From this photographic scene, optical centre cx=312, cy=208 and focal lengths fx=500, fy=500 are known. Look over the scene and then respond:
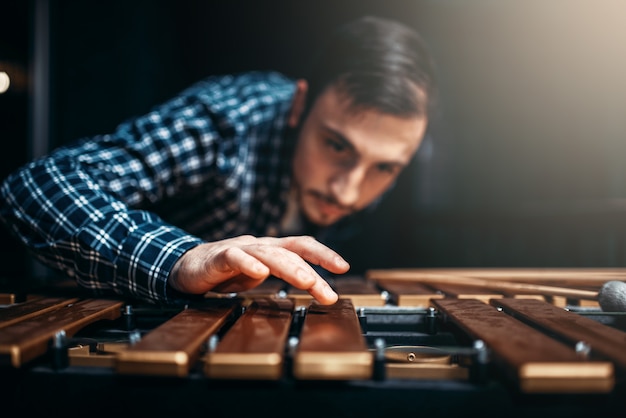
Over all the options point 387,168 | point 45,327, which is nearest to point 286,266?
point 45,327

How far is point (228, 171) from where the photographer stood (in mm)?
2230

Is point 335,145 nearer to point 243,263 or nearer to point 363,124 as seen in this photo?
point 363,124

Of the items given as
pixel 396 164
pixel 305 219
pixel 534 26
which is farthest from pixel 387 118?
pixel 534 26

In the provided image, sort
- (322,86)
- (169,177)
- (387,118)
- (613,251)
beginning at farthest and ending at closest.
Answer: (613,251), (322,86), (387,118), (169,177)

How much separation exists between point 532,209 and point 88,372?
9.61ft

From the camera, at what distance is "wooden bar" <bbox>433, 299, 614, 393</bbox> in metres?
0.76

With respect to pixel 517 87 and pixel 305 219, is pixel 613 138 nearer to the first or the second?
pixel 517 87

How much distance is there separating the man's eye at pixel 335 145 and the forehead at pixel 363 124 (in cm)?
4

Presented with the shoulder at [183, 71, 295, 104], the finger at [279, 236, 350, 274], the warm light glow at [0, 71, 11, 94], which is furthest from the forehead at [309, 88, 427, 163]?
the warm light glow at [0, 71, 11, 94]

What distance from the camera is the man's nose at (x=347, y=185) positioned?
92.2 inches

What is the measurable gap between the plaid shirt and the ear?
0.04 metres

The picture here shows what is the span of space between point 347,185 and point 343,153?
0.53ft

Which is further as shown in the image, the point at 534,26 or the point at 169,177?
the point at 534,26

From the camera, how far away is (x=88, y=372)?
0.87 m
